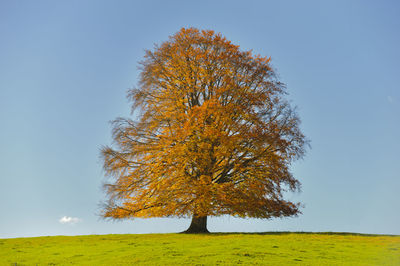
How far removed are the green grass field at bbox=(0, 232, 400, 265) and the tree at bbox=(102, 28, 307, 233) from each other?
353 centimetres

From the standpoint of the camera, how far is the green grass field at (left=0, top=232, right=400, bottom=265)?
1302 centimetres

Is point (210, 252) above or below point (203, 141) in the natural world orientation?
below

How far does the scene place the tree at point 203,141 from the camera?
20.9 meters

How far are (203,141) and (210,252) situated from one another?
28.8 ft

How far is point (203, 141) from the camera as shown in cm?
2170

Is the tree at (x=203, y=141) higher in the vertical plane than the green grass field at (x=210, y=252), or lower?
higher

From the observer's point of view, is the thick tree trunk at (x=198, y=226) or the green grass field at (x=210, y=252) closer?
the green grass field at (x=210, y=252)

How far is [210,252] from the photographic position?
13.9 meters

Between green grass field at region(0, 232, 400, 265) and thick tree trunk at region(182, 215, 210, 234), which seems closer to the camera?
green grass field at region(0, 232, 400, 265)

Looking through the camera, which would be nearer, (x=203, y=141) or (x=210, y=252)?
(x=210, y=252)

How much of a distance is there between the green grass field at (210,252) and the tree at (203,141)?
353 centimetres

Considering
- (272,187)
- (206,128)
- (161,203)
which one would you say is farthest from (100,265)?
(272,187)

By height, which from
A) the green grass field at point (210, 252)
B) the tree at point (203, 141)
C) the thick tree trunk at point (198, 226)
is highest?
the tree at point (203, 141)

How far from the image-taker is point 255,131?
72.9 ft
